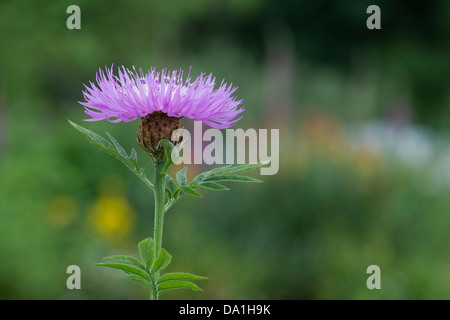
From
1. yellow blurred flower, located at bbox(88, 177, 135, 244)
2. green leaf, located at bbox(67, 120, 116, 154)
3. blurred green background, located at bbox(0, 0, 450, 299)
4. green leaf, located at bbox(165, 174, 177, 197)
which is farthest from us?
yellow blurred flower, located at bbox(88, 177, 135, 244)

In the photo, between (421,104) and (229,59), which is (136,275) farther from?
(421,104)

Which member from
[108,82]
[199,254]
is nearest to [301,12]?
[199,254]

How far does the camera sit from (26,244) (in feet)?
12.0

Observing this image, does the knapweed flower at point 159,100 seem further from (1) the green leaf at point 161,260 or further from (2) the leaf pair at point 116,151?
(1) the green leaf at point 161,260

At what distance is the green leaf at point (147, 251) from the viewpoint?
0.73 metres

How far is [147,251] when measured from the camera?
74 cm

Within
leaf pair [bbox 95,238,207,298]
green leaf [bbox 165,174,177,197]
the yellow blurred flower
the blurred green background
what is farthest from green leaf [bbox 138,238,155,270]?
the yellow blurred flower

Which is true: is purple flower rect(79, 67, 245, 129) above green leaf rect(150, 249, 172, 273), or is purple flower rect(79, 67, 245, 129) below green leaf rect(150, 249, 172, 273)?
above

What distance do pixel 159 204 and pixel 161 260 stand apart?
0.32 ft

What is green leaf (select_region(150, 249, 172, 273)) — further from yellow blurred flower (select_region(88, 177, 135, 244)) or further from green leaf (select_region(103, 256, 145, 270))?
yellow blurred flower (select_region(88, 177, 135, 244))

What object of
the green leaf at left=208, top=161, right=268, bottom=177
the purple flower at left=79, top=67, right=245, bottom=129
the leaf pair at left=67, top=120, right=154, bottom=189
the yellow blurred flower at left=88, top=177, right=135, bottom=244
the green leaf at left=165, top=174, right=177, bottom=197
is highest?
the purple flower at left=79, top=67, right=245, bottom=129

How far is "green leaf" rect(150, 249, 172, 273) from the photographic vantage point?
72 cm

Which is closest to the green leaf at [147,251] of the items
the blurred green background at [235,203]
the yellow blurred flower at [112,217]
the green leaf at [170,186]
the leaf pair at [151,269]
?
the leaf pair at [151,269]

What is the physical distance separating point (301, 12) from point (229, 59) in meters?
7.28
